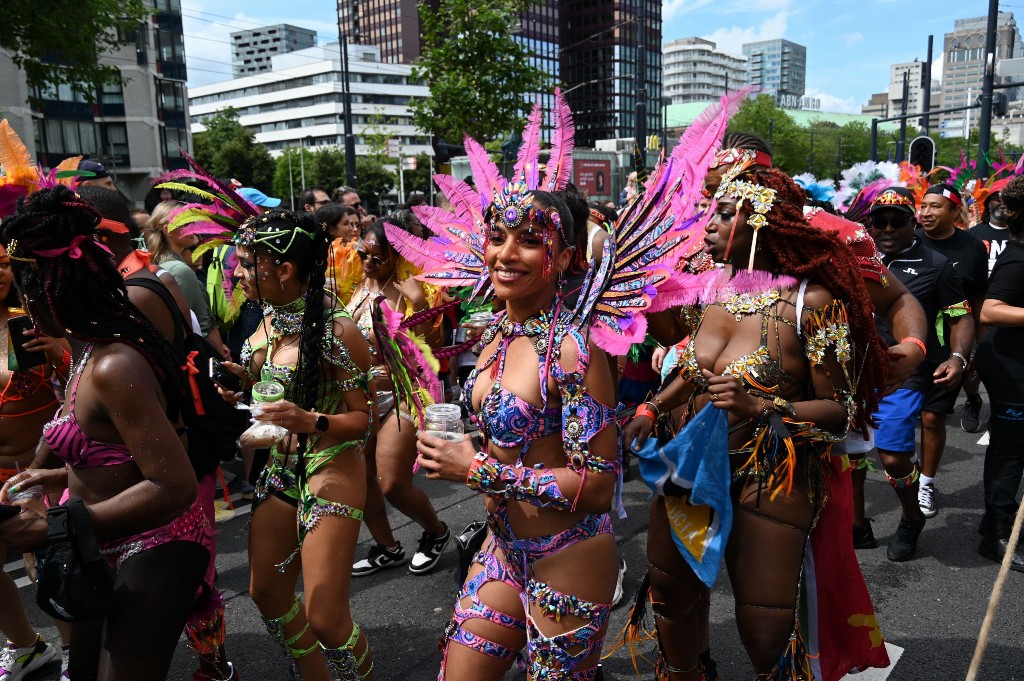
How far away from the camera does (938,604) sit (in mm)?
4055

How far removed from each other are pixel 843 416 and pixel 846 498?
35cm

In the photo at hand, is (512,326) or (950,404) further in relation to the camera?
(950,404)

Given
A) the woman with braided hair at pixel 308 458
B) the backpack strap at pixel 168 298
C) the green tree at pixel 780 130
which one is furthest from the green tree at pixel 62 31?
the green tree at pixel 780 130

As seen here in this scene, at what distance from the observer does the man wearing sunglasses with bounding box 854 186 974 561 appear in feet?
14.9

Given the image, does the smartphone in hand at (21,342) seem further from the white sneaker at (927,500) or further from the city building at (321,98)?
the city building at (321,98)

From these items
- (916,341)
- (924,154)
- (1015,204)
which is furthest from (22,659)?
(924,154)

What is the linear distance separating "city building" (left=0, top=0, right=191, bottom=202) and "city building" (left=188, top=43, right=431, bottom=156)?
1763 inches

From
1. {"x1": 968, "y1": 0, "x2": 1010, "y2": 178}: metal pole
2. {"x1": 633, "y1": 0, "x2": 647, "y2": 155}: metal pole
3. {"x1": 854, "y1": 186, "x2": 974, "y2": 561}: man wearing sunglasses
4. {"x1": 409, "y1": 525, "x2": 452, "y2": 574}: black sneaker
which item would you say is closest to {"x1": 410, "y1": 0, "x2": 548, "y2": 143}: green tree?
{"x1": 633, "y1": 0, "x2": 647, "y2": 155}: metal pole

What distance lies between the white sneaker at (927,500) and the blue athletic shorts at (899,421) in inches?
35.3

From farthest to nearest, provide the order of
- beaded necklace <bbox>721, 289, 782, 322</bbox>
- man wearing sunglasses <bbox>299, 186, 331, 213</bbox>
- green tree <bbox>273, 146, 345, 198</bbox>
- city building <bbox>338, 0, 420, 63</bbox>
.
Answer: city building <bbox>338, 0, 420, 63</bbox>, green tree <bbox>273, 146, 345, 198</bbox>, man wearing sunglasses <bbox>299, 186, 331, 213</bbox>, beaded necklace <bbox>721, 289, 782, 322</bbox>

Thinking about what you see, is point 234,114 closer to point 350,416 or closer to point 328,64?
point 328,64

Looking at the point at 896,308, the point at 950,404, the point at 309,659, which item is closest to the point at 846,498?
the point at 896,308

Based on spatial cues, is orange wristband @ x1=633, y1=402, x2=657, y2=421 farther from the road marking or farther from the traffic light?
the traffic light

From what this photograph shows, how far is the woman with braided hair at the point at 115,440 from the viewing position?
2.26m
